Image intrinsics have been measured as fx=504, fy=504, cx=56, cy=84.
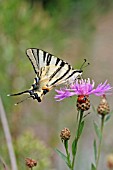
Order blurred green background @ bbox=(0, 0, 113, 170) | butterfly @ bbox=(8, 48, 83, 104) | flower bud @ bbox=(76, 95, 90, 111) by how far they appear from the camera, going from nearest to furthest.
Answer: flower bud @ bbox=(76, 95, 90, 111)
butterfly @ bbox=(8, 48, 83, 104)
blurred green background @ bbox=(0, 0, 113, 170)

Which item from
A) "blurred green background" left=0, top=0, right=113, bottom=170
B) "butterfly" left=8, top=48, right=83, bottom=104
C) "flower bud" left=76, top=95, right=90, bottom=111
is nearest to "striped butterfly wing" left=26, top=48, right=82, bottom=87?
"butterfly" left=8, top=48, right=83, bottom=104

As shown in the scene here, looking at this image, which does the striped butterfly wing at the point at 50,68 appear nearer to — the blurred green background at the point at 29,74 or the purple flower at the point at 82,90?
the purple flower at the point at 82,90

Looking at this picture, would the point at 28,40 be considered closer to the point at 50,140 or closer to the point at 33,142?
the point at 50,140

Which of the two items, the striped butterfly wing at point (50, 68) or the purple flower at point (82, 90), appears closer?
the purple flower at point (82, 90)

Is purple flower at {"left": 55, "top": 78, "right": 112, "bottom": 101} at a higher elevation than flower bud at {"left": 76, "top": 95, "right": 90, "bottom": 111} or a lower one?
higher

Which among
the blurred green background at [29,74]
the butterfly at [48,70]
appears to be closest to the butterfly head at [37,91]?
the butterfly at [48,70]

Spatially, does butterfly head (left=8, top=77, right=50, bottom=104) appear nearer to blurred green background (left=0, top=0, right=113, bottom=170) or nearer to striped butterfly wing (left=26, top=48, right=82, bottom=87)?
striped butterfly wing (left=26, top=48, right=82, bottom=87)

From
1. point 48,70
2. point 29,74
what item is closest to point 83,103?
point 48,70
